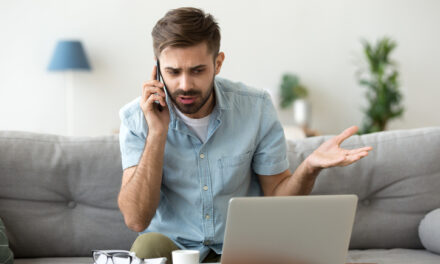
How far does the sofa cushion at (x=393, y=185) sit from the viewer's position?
6.23 feet

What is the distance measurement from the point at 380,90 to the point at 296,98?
736 millimetres

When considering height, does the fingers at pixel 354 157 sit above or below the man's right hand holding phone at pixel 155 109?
A: below

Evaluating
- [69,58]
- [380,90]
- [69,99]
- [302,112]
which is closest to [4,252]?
[69,58]

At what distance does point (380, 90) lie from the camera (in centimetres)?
466

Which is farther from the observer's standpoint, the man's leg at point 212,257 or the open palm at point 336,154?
the man's leg at point 212,257

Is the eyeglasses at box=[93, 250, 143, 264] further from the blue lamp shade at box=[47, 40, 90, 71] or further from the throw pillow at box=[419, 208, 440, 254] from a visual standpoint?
the blue lamp shade at box=[47, 40, 90, 71]

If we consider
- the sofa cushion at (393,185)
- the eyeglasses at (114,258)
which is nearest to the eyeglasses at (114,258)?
the eyeglasses at (114,258)

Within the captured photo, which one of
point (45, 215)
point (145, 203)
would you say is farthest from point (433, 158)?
point (45, 215)

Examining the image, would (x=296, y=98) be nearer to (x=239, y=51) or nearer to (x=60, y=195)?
(x=239, y=51)

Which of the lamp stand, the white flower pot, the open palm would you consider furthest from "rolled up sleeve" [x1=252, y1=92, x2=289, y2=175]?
the lamp stand

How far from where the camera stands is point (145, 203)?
1.59m

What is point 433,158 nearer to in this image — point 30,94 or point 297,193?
point 297,193

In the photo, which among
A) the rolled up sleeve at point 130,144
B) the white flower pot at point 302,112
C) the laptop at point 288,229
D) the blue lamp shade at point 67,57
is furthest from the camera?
the white flower pot at point 302,112

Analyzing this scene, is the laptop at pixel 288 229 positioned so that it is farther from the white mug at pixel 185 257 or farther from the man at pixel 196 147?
the man at pixel 196 147
